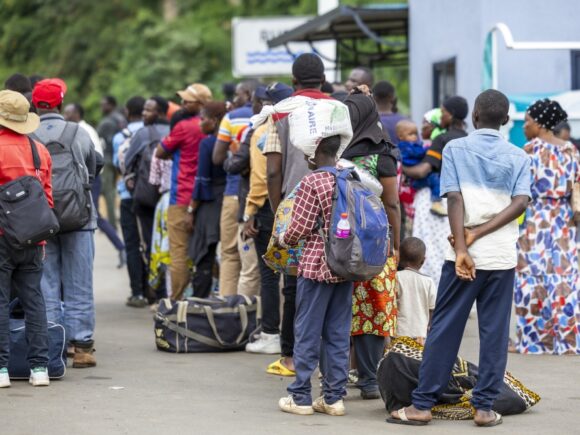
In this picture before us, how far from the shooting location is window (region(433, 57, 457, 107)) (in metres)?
15.0

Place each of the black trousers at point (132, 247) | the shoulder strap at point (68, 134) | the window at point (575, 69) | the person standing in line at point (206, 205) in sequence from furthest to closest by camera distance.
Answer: the window at point (575, 69) < the black trousers at point (132, 247) < the person standing in line at point (206, 205) < the shoulder strap at point (68, 134)

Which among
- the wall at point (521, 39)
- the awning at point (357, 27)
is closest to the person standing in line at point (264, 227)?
the wall at point (521, 39)

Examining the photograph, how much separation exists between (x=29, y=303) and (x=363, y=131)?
7.68 feet

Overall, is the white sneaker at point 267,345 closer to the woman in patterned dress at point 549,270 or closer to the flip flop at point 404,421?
the woman in patterned dress at point 549,270

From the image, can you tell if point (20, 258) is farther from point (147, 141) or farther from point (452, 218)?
point (147, 141)

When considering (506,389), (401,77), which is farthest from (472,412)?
(401,77)

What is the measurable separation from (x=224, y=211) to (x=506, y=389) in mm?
3839

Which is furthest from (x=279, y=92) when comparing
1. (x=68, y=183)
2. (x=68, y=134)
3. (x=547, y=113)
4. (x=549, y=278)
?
(x=549, y=278)

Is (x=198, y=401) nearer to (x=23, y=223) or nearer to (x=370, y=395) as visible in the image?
(x=370, y=395)

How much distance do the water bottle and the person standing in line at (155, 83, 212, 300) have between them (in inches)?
166

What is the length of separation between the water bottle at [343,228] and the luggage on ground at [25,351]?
2.37m

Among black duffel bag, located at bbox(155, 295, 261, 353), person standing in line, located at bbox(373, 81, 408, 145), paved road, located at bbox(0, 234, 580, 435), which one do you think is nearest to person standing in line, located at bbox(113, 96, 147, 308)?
paved road, located at bbox(0, 234, 580, 435)

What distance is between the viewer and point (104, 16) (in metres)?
35.5

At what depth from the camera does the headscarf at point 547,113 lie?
9570 mm
